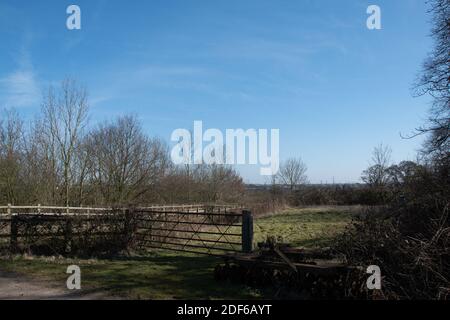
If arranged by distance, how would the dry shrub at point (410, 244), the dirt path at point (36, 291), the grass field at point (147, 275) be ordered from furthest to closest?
the grass field at point (147, 275)
the dirt path at point (36, 291)
the dry shrub at point (410, 244)

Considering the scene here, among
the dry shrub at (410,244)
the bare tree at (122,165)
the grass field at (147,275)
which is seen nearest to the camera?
the dry shrub at (410,244)

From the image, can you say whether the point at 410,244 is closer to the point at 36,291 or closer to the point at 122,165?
the point at 36,291

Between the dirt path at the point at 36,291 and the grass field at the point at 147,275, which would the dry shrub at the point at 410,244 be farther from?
the dirt path at the point at 36,291

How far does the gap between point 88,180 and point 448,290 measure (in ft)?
109

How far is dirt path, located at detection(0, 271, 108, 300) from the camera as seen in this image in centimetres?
855

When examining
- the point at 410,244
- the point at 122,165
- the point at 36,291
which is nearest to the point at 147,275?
the point at 36,291

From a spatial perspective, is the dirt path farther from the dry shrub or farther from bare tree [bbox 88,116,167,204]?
bare tree [bbox 88,116,167,204]

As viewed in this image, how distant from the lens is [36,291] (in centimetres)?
917

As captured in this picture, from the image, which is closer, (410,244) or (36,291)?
(410,244)

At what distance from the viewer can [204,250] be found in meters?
15.9

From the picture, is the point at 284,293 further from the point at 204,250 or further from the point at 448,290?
the point at 204,250

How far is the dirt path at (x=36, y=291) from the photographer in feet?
28.1

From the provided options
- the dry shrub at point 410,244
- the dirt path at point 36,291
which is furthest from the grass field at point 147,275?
the dry shrub at point 410,244
